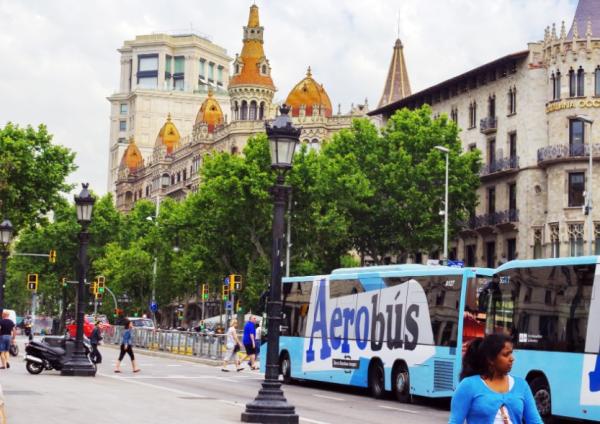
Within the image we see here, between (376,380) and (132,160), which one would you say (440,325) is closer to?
(376,380)

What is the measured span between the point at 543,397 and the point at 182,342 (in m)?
32.0

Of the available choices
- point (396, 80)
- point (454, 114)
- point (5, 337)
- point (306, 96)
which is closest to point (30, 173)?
point (454, 114)

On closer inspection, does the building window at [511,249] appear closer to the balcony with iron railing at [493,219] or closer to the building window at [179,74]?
the balcony with iron railing at [493,219]

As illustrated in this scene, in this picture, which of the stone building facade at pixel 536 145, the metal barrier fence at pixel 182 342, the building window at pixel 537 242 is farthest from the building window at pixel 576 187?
the metal barrier fence at pixel 182 342

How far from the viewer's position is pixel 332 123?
110188 mm

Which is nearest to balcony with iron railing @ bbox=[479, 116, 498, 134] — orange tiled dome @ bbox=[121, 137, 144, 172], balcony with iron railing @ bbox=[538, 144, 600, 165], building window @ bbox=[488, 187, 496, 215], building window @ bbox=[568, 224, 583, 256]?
building window @ bbox=[488, 187, 496, 215]

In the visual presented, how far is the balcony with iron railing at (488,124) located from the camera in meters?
66.6

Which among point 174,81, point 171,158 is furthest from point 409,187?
point 174,81

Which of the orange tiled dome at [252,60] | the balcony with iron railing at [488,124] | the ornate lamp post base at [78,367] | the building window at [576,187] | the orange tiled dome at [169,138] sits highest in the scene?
the orange tiled dome at [252,60]

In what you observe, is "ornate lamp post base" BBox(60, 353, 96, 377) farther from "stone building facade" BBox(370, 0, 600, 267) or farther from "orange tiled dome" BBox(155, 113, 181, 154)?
"orange tiled dome" BBox(155, 113, 181, 154)

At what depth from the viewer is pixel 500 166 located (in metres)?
65.4

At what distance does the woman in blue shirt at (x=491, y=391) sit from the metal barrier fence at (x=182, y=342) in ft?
133

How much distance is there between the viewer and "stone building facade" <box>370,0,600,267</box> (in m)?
60.1

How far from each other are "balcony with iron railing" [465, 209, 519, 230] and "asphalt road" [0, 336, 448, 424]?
3116cm
